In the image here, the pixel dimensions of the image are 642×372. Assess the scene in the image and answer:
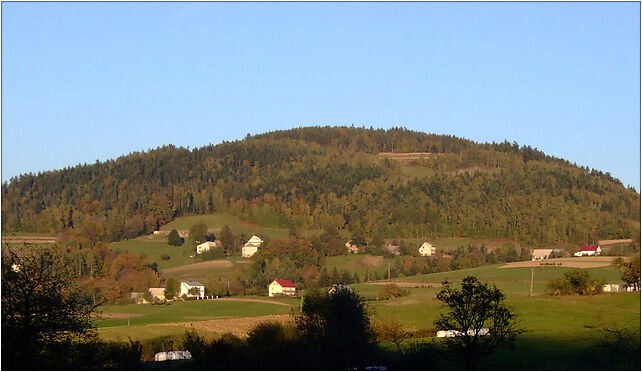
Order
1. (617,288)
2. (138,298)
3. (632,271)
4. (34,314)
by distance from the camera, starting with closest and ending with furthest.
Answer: (34,314) < (632,271) < (617,288) < (138,298)

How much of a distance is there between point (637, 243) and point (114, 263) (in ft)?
253

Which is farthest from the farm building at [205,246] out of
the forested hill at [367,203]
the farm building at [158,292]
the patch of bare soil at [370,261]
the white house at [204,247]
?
the farm building at [158,292]

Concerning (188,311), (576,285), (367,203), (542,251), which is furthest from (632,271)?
(367,203)

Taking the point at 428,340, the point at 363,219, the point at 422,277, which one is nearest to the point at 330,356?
the point at 428,340

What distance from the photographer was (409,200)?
176750 mm

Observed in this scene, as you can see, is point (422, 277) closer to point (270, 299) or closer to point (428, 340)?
point (270, 299)

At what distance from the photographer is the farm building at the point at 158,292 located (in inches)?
4295

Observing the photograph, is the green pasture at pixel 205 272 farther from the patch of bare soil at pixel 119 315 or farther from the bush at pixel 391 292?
the bush at pixel 391 292

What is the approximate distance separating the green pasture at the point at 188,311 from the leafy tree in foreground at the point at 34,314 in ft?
135

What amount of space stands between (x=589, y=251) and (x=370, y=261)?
3429cm

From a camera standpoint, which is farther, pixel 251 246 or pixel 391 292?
pixel 251 246

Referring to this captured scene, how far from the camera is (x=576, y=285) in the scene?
75.9 meters

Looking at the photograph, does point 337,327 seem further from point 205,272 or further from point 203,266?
point 203,266

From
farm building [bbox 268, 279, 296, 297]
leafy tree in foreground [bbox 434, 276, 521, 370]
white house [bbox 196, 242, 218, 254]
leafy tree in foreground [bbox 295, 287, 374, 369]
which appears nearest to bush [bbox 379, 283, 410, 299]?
farm building [bbox 268, 279, 296, 297]
